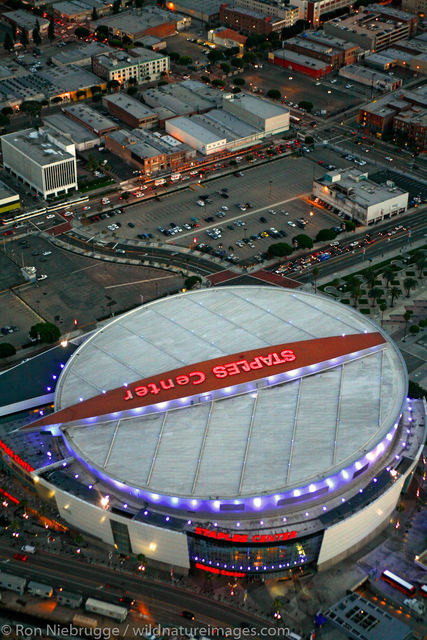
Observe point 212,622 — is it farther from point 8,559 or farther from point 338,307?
point 338,307

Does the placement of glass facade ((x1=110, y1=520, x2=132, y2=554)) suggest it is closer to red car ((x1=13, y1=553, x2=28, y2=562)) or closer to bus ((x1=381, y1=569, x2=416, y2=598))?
red car ((x1=13, y1=553, x2=28, y2=562))

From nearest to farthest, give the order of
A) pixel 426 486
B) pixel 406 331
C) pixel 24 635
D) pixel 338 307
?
pixel 24 635 < pixel 426 486 < pixel 338 307 < pixel 406 331

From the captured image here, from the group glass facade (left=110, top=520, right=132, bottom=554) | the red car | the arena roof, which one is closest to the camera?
glass facade (left=110, top=520, right=132, bottom=554)

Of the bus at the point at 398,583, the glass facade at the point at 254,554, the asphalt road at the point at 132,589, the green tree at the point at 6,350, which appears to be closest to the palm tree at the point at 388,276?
the green tree at the point at 6,350

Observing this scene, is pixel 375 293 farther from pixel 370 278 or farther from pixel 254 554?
pixel 254 554

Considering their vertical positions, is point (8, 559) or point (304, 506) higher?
point (304, 506)

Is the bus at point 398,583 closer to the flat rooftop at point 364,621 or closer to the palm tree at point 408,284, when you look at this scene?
the flat rooftop at point 364,621

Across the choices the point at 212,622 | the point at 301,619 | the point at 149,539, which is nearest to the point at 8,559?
the point at 149,539

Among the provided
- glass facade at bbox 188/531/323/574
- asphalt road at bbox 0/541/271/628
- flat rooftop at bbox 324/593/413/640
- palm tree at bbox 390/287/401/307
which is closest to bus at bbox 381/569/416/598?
flat rooftop at bbox 324/593/413/640
